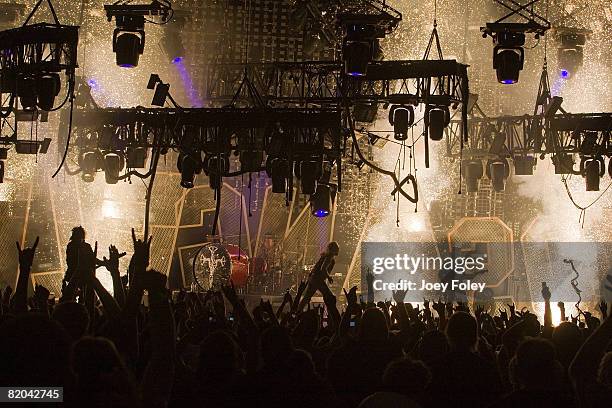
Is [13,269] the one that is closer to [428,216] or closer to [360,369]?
[428,216]

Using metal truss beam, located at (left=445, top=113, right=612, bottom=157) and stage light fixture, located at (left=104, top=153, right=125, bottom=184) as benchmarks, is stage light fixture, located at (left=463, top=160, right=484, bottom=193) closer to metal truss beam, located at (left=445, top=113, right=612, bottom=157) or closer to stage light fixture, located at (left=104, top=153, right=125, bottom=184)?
Answer: metal truss beam, located at (left=445, top=113, right=612, bottom=157)

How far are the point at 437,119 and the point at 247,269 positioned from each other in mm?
5828

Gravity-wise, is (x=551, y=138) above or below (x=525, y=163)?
above

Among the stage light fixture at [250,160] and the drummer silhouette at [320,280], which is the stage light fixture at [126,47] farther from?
the drummer silhouette at [320,280]

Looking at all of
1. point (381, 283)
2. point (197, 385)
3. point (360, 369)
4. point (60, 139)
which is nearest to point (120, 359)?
point (197, 385)

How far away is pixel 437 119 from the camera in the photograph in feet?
35.9

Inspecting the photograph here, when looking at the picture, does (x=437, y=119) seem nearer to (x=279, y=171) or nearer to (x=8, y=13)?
(x=279, y=171)

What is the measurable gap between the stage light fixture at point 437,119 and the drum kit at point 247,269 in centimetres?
543

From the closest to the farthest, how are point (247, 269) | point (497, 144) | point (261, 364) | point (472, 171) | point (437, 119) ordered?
1. point (261, 364)
2. point (437, 119)
3. point (497, 144)
4. point (472, 171)
5. point (247, 269)

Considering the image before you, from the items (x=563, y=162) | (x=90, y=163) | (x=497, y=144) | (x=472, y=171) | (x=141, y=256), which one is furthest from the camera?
(x=472, y=171)

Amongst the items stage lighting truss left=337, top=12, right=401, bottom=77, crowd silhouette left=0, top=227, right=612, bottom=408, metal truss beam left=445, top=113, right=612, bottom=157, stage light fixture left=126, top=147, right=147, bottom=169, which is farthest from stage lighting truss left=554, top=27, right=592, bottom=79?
crowd silhouette left=0, top=227, right=612, bottom=408

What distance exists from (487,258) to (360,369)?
1349 cm

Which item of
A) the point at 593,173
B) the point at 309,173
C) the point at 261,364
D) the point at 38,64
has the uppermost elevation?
the point at 38,64

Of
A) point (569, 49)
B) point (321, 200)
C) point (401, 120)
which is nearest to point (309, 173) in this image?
point (401, 120)
